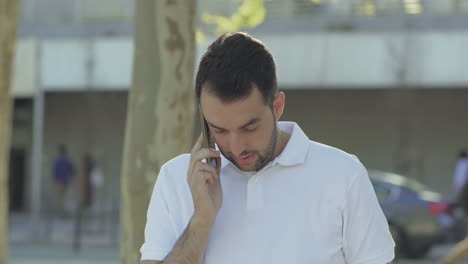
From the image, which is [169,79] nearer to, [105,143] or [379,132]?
[379,132]

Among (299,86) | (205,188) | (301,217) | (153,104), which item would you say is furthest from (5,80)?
(299,86)

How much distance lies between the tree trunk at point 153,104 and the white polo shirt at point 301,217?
10.7 feet

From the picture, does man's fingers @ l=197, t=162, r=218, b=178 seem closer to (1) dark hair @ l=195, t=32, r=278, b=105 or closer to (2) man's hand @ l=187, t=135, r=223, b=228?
(2) man's hand @ l=187, t=135, r=223, b=228

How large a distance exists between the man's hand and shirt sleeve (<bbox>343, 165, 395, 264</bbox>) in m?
0.39

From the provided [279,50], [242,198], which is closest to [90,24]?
[279,50]

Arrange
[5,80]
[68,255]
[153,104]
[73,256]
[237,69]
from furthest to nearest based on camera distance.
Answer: [68,255], [73,256], [5,80], [153,104], [237,69]

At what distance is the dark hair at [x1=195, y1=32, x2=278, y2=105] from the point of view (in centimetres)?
296

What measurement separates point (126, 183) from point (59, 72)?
23.0 metres

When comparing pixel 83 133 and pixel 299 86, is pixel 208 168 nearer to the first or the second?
pixel 299 86

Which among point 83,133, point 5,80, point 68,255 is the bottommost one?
point 83,133

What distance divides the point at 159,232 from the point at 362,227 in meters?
0.62

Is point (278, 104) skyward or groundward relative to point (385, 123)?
skyward

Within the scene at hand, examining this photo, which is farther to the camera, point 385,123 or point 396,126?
point 385,123

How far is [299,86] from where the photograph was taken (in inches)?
1078
